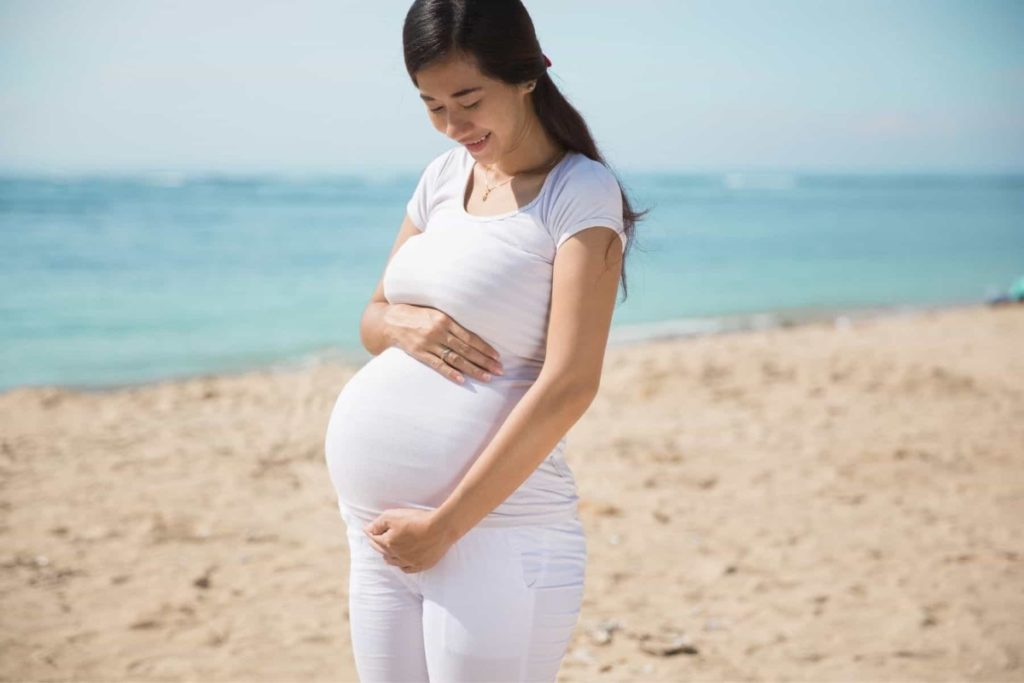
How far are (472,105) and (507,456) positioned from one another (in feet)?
2.17

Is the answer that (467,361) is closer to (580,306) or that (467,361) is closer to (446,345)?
(446,345)

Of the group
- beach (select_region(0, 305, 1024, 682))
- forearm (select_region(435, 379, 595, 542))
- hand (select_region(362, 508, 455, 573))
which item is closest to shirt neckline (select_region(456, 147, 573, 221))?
forearm (select_region(435, 379, 595, 542))

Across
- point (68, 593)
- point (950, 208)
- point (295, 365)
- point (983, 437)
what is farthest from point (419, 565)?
point (950, 208)

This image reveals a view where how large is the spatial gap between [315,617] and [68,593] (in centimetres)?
116

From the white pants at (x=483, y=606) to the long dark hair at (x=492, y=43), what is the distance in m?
0.57

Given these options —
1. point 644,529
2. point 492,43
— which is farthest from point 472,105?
point 644,529

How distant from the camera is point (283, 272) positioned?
16.9m

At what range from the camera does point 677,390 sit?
820 centimetres

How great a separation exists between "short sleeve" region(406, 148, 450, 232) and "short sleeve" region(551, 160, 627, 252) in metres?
0.41

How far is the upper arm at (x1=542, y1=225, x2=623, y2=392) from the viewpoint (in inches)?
64.7

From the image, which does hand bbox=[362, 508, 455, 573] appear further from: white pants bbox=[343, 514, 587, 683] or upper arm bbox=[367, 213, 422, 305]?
upper arm bbox=[367, 213, 422, 305]

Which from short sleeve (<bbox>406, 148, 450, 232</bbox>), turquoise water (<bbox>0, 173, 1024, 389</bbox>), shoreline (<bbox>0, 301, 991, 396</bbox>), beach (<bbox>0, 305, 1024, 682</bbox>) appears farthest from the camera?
turquoise water (<bbox>0, 173, 1024, 389</bbox>)

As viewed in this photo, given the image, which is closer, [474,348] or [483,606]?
[483,606]

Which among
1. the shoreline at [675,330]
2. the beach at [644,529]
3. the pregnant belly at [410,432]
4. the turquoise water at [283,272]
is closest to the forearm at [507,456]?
the pregnant belly at [410,432]
